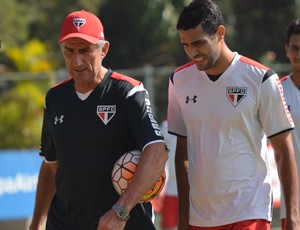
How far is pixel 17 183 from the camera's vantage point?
14.0m

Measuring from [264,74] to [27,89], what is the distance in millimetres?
11292

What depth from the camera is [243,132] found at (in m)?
6.05

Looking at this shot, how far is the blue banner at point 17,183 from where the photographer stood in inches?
543

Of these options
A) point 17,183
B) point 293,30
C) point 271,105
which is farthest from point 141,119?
point 17,183

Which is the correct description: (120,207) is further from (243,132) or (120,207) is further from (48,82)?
(48,82)

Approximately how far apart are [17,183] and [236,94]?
8.50 m

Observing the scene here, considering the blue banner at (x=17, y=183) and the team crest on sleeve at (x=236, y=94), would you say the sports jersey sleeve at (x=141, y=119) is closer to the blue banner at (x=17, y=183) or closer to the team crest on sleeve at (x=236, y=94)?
the team crest on sleeve at (x=236, y=94)

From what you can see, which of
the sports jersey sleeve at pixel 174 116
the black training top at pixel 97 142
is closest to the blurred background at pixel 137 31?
the sports jersey sleeve at pixel 174 116

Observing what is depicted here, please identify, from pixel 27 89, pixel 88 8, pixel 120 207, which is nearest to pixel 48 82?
pixel 27 89

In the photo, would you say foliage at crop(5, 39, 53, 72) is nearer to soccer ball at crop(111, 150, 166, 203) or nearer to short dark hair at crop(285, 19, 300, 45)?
short dark hair at crop(285, 19, 300, 45)

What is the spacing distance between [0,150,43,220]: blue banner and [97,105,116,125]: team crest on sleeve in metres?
8.12

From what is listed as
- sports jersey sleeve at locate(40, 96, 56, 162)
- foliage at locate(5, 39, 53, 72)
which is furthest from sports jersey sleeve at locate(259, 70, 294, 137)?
foliage at locate(5, 39, 53, 72)

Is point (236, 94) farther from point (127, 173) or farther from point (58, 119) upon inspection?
point (58, 119)

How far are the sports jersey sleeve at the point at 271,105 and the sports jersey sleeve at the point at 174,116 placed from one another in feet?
2.02
